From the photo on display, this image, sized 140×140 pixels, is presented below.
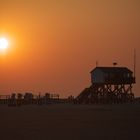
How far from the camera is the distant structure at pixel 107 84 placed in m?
86.0

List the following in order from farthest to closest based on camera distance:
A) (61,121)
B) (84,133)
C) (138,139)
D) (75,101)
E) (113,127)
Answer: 1. (75,101)
2. (61,121)
3. (113,127)
4. (84,133)
5. (138,139)

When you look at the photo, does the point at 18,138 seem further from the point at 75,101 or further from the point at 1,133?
the point at 75,101

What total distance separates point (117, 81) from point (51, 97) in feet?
42.8

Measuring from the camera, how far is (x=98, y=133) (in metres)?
36.2

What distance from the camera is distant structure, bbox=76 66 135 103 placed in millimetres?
86000

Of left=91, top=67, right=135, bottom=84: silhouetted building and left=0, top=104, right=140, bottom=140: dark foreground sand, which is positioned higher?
left=91, top=67, right=135, bottom=84: silhouetted building

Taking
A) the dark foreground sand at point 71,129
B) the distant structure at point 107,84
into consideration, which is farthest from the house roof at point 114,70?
the dark foreground sand at point 71,129

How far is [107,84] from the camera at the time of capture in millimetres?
86438

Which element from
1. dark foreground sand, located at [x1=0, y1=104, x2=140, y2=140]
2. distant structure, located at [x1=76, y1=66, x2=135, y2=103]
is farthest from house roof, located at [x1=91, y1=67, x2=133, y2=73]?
dark foreground sand, located at [x1=0, y1=104, x2=140, y2=140]

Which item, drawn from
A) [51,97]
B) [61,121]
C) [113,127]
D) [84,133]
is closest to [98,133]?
[84,133]

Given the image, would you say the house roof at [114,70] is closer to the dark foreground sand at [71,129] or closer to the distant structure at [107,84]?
the distant structure at [107,84]

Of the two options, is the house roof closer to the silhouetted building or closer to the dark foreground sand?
the silhouetted building

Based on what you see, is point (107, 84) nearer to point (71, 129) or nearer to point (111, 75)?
point (111, 75)

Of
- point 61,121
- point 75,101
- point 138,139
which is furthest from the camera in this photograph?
point 75,101
